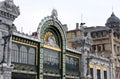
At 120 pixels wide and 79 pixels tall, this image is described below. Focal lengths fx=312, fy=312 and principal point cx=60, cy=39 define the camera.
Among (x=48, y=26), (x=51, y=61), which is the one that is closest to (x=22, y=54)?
(x=51, y=61)

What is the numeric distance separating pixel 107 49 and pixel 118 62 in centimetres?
515

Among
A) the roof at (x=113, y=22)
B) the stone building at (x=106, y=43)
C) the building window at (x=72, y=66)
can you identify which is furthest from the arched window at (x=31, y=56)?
the roof at (x=113, y=22)

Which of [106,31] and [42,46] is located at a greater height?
[106,31]

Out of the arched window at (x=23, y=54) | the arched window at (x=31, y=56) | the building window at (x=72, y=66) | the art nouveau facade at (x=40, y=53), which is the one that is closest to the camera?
the art nouveau facade at (x=40, y=53)

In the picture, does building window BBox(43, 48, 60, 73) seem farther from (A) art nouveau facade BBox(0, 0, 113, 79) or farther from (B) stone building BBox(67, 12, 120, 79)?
(B) stone building BBox(67, 12, 120, 79)

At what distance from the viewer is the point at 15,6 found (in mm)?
44906

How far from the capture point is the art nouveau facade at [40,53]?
142 feet

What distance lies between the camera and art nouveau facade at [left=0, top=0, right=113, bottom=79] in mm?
43397

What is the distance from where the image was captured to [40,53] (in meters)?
50.2

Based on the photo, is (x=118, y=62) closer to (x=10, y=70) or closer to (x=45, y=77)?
(x=45, y=77)

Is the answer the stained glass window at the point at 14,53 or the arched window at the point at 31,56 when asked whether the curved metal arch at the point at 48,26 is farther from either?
the stained glass window at the point at 14,53

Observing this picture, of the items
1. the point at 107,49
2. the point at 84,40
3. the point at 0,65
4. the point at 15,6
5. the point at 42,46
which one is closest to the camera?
the point at 0,65

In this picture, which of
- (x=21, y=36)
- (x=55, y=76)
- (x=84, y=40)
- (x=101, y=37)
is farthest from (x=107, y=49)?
(x=21, y=36)

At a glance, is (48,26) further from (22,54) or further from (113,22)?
(113,22)
